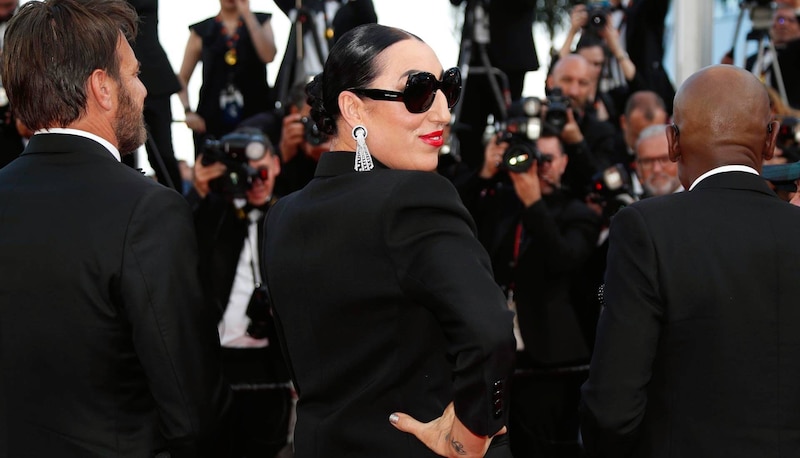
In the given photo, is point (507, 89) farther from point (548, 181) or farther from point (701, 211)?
point (701, 211)

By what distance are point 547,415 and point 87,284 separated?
10.0 feet

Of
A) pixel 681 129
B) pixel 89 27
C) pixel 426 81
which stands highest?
pixel 89 27

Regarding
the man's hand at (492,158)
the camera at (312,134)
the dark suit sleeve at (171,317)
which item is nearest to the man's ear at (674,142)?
the dark suit sleeve at (171,317)

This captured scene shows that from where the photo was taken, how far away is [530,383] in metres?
4.66

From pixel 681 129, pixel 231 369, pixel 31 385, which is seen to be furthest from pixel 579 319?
pixel 31 385

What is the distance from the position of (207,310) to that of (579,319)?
9.14ft

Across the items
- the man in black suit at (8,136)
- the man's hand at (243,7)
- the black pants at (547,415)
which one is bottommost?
the black pants at (547,415)

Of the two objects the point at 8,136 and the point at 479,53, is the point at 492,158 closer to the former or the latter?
the point at 479,53

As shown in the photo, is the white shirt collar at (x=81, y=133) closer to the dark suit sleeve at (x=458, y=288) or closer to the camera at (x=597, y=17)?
the dark suit sleeve at (x=458, y=288)

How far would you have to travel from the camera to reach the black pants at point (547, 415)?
463 centimetres

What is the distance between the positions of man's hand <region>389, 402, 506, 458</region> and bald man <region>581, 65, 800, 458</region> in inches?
16.9

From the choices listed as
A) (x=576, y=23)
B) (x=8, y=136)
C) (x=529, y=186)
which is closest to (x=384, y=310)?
(x=529, y=186)

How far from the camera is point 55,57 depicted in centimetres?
212

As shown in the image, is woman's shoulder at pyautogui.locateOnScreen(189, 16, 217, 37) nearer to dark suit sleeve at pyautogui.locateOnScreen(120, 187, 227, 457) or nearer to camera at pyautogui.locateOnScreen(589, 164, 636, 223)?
camera at pyautogui.locateOnScreen(589, 164, 636, 223)
